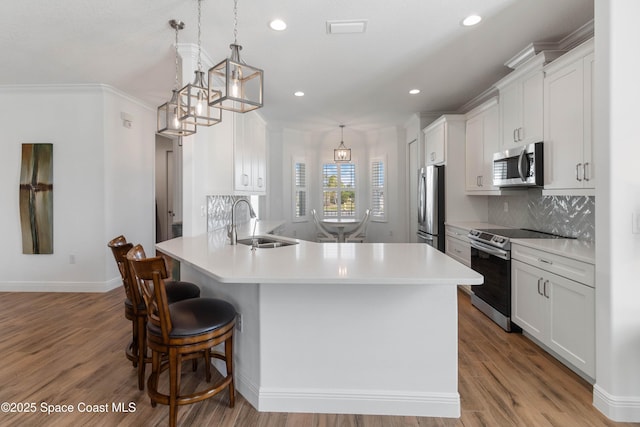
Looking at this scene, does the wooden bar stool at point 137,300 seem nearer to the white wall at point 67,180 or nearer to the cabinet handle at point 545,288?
the white wall at point 67,180

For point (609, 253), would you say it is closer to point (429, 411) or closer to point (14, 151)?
point (429, 411)

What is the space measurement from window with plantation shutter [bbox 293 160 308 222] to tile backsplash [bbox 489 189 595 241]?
12.4ft

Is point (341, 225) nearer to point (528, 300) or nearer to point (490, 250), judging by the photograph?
point (490, 250)

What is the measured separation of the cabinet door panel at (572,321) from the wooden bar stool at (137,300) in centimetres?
262

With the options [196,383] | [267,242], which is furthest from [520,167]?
[196,383]

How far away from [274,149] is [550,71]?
5001mm

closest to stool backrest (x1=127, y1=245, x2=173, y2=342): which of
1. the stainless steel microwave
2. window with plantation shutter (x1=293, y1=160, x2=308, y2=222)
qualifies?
the stainless steel microwave

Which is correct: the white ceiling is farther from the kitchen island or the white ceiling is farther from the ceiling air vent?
the kitchen island

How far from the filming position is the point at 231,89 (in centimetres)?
180

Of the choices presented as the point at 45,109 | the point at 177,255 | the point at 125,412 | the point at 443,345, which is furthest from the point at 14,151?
the point at 443,345

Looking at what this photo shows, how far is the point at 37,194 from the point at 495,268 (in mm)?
5558

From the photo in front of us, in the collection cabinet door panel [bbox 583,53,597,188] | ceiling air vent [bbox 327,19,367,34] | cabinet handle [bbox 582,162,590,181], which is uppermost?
ceiling air vent [bbox 327,19,367,34]

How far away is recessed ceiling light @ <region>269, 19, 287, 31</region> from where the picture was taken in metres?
2.72

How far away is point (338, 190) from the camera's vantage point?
7516 mm
